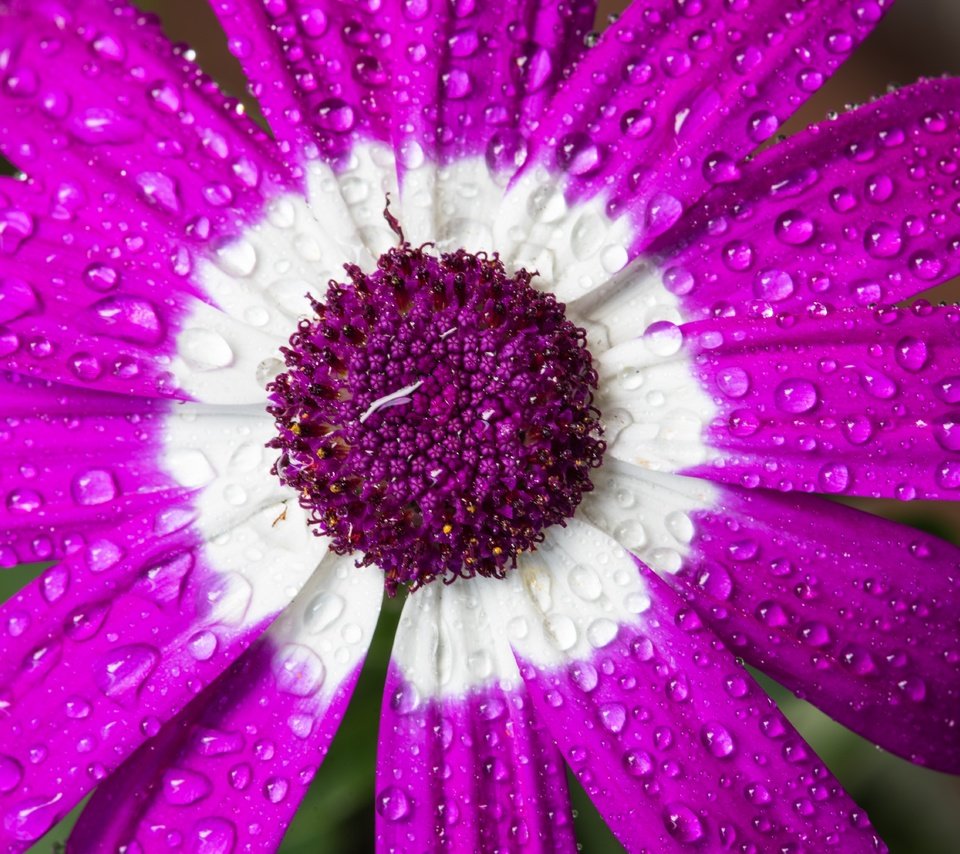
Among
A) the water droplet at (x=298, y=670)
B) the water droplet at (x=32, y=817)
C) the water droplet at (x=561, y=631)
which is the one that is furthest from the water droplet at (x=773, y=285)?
the water droplet at (x=32, y=817)

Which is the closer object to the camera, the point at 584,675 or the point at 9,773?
the point at 9,773

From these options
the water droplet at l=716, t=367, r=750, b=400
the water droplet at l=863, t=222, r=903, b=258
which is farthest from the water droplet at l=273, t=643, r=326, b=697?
the water droplet at l=863, t=222, r=903, b=258

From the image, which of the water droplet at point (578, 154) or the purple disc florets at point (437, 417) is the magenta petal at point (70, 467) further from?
the water droplet at point (578, 154)

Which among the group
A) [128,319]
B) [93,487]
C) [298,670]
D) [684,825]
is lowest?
[684,825]

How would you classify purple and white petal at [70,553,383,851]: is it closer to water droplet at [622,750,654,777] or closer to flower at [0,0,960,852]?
flower at [0,0,960,852]

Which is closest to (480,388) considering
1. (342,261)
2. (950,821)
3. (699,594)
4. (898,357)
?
(342,261)

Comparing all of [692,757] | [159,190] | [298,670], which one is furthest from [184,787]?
[159,190]

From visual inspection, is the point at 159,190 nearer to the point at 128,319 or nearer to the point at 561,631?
the point at 128,319
